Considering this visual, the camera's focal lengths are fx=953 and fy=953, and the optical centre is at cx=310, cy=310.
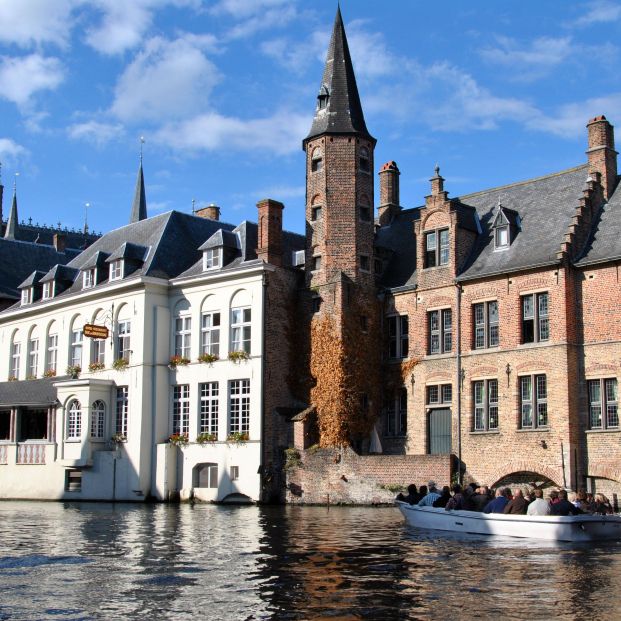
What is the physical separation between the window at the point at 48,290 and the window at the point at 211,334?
11.4m

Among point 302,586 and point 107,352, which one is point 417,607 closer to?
point 302,586

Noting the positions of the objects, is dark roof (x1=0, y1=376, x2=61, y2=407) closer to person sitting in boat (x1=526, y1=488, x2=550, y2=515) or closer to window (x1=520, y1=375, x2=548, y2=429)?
window (x1=520, y1=375, x2=548, y2=429)

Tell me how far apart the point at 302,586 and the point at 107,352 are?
29.7 metres

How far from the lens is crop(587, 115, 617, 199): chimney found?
117ft

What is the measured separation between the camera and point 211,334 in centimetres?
4094

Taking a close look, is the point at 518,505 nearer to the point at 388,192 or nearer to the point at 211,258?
the point at 211,258

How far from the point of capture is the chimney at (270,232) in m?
39.8

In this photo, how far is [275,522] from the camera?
92.8 ft

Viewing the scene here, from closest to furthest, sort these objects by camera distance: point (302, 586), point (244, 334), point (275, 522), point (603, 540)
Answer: point (302, 586) < point (603, 540) < point (275, 522) < point (244, 334)

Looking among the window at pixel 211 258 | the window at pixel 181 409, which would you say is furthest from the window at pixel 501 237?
the window at pixel 181 409

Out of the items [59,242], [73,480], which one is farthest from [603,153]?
[59,242]

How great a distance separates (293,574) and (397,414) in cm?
2260

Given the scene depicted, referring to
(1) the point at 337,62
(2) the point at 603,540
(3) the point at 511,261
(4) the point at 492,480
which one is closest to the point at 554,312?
(3) the point at 511,261

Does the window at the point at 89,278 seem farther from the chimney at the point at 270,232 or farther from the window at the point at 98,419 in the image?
the chimney at the point at 270,232
